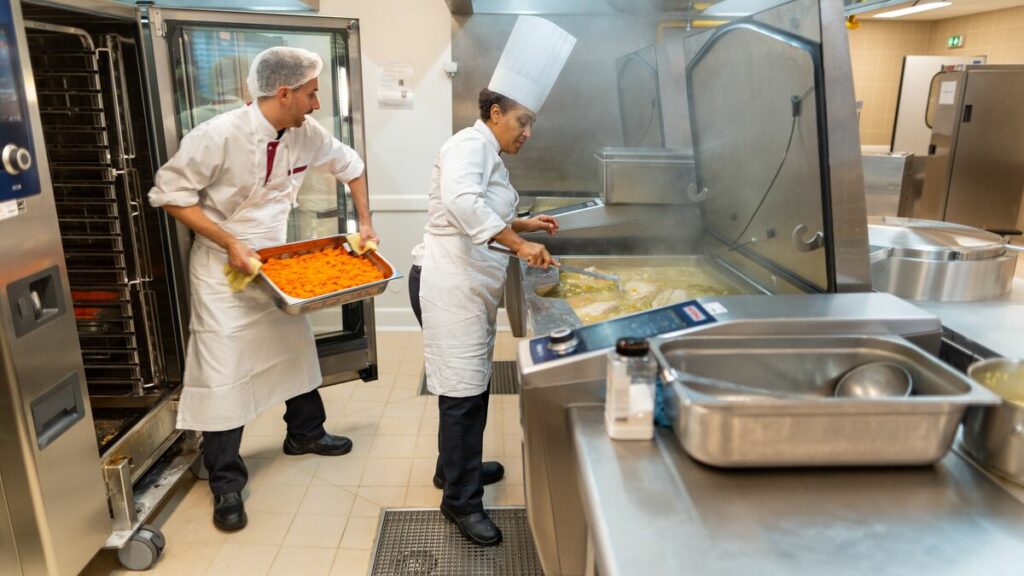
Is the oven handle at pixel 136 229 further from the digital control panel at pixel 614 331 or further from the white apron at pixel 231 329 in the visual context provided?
the digital control panel at pixel 614 331

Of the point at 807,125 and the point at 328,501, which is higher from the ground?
the point at 807,125

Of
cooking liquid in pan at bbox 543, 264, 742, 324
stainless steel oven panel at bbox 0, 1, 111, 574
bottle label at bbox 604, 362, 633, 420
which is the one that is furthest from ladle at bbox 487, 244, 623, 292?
stainless steel oven panel at bbox 0, 1, 111, 574

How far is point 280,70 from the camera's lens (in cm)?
215

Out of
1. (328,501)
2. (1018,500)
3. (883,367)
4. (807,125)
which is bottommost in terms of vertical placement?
(328,501)

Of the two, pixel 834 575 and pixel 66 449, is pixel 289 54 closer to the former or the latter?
pixel 66 449

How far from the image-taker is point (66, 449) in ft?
5.76

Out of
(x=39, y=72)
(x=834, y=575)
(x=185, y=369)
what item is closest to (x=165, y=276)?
(x=185, y=369)

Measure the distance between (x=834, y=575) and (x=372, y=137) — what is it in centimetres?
370

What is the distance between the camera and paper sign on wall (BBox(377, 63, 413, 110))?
3916mm

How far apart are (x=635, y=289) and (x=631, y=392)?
1.00 metres

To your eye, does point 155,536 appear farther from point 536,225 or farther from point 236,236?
point 536,225

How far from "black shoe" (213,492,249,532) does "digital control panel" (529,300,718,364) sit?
159cm

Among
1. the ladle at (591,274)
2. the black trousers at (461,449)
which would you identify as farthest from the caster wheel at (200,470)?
the ladle at (591,274)

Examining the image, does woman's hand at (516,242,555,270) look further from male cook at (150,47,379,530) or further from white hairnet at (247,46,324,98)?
white hairnet at (247,46,324,98)
